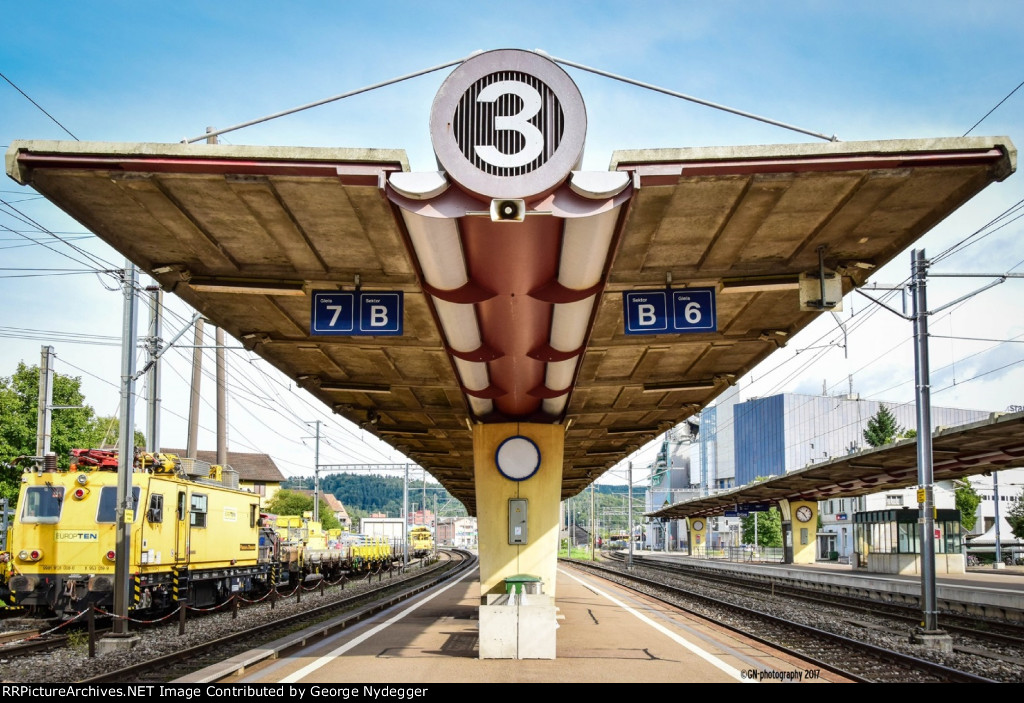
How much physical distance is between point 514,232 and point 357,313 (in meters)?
2.78

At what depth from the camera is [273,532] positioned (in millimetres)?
29328

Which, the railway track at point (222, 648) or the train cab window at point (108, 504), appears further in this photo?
the train cab window at point (108, 504)

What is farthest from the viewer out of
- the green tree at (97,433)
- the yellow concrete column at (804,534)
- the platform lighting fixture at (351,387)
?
the yellow concrete column at (804,534)

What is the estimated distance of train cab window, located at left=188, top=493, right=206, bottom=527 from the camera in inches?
793

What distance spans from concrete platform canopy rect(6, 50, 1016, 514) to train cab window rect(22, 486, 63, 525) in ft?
27.1

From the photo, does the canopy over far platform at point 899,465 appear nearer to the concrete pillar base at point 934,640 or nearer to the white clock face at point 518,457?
the concrete pillar base at point 934,640

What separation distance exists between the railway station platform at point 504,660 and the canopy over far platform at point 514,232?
396cm

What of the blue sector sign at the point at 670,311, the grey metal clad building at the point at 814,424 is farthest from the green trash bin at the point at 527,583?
the grey metal clad building at the point at 814,424

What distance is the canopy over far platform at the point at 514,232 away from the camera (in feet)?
23.6

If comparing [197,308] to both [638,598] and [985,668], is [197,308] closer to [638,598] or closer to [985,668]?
[985,668]

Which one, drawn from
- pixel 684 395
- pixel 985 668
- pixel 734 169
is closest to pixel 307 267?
pixel 734 169

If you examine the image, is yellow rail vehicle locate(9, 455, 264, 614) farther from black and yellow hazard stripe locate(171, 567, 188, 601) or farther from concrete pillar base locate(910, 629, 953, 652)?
concrete pillar base locate(910, 629, 953, 652)

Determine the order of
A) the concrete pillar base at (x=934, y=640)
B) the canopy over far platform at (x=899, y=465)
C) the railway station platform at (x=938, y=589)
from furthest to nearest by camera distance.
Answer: the railway station platform at (x=938, y=589), the canopy over far platform at (x=899, y=465), the concrete pillar base at (x=934, y=640)

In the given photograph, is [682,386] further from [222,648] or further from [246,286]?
[222,648]
